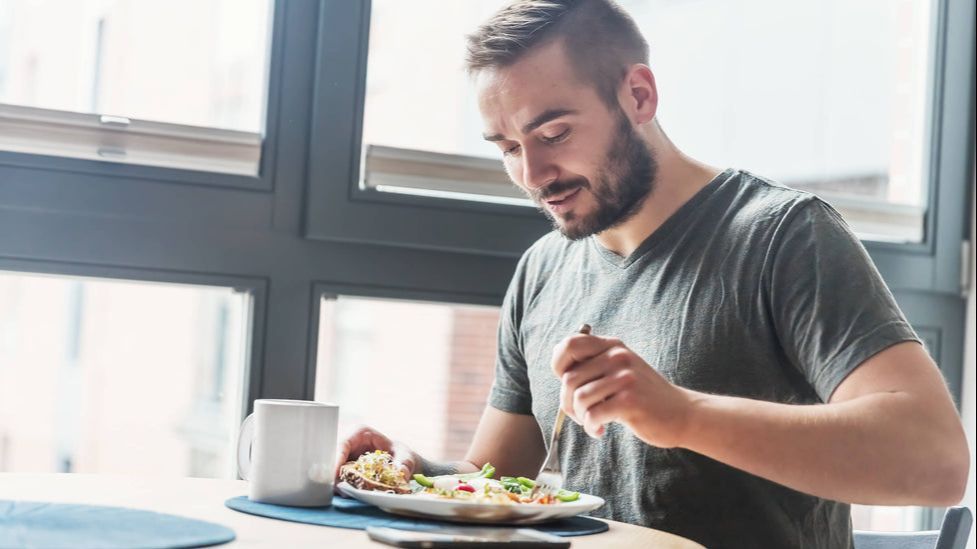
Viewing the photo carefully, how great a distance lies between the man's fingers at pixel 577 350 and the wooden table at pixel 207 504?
7.0 inches

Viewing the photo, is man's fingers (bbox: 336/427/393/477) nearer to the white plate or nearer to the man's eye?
the white plate

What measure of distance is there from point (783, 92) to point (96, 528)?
178cm

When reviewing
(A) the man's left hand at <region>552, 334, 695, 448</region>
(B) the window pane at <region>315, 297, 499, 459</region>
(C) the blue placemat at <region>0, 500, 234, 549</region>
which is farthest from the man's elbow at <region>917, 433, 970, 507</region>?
(B) the window pane at <region>315, 297, 499, 459</region>

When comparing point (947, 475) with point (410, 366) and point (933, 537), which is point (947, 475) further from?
point (410, 366)

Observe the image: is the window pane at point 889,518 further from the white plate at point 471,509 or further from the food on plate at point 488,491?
the white plate at point 471,509

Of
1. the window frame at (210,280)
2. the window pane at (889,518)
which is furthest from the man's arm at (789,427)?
the window pane at (889,518)

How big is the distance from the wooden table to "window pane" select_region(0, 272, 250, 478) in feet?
1.87

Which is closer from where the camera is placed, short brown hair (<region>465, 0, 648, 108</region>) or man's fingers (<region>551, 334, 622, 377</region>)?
man's fingers (<region>551, 334, 622, 377</region>)

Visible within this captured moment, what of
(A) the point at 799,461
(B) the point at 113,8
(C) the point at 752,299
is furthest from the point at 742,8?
(A) the point at 799,461

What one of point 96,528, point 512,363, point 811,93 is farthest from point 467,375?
point 96,528

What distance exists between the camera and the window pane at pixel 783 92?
2.14 metres

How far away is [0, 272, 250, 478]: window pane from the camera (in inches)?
77.5

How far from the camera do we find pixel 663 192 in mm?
1666

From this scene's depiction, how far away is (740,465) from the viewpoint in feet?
4.02
